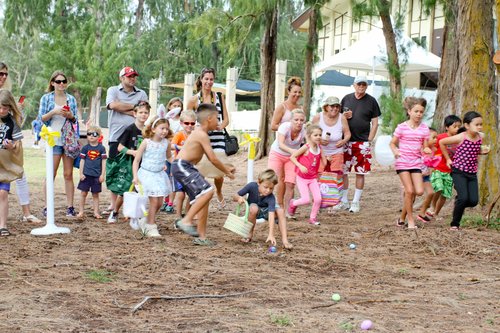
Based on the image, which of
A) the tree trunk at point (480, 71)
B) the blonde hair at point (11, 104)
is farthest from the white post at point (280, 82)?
the blonde hair at point (11, 104)

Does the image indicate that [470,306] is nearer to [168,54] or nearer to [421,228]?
[421,228]

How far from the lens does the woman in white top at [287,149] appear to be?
902 centimetres

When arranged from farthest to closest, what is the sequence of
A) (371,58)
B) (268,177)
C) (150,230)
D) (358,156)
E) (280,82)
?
(280,82) < (371,58) < (358,156) < (150,230) < (268,177)

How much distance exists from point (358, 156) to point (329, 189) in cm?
86

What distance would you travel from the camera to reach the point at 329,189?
9.55 metres

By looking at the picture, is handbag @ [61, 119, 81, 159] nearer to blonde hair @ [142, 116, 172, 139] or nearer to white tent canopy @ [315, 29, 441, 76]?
blonde hair @ [142, 116, 172, 139]

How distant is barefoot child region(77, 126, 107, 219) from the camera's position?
902 centimetres

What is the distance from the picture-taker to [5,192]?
25.5 feet

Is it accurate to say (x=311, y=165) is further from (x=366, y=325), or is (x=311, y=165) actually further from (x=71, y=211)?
(x=366, y=325)

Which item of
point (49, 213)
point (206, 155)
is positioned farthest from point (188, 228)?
point (49, 213)

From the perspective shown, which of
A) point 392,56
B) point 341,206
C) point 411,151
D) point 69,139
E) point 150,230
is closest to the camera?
point 150,230

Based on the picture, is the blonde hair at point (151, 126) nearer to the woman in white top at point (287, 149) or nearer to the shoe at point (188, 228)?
the shoe at point (188, 228)

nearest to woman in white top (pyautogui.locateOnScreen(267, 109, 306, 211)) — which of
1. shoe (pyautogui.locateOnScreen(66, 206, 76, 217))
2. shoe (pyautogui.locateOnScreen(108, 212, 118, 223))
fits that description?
shoe (pyautogui.locateOnScreen(108, 212, 118, 223))

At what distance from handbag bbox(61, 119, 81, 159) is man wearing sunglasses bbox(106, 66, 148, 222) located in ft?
1.31
